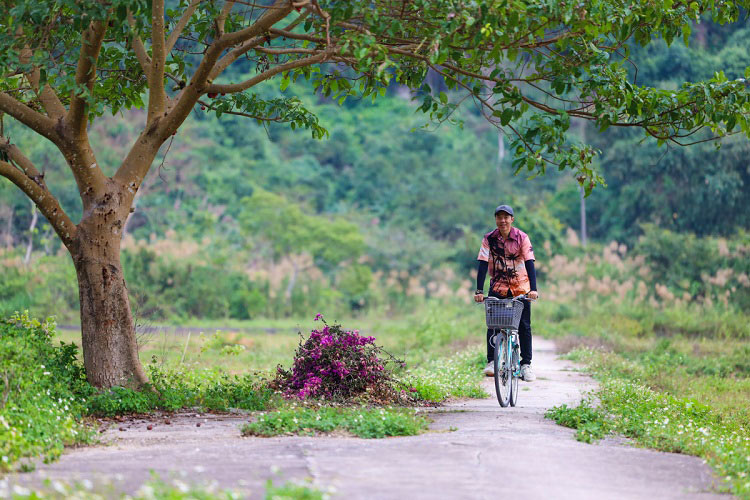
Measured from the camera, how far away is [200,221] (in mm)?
36156

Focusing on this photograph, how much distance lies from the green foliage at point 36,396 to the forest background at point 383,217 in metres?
10.9

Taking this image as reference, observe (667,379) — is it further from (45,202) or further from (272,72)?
(45,202)

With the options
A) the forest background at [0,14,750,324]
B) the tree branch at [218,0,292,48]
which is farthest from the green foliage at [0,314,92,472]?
the forest background at [0,14,750,324]

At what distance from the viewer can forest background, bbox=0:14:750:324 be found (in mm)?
24844

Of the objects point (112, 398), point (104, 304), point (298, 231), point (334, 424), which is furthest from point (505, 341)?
point (298, 231)

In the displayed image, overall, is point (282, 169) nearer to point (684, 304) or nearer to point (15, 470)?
point (684, 304)

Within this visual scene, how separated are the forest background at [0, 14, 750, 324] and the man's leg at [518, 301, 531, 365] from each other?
11.2 m

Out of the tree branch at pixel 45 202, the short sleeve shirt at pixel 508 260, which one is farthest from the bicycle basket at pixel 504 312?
the tree branch at pixel 45 202

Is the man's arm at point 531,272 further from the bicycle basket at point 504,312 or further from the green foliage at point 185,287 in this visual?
the green foliage at point 185,287

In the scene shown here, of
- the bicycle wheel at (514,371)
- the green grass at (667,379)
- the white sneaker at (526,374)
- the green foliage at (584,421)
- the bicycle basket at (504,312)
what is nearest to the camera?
the green grass at (667,379)

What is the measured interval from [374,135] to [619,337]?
88.1 ft

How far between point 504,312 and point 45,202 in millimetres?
4640

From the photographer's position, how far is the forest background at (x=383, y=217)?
24.8 meters

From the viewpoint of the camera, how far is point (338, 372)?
30.1 ft
